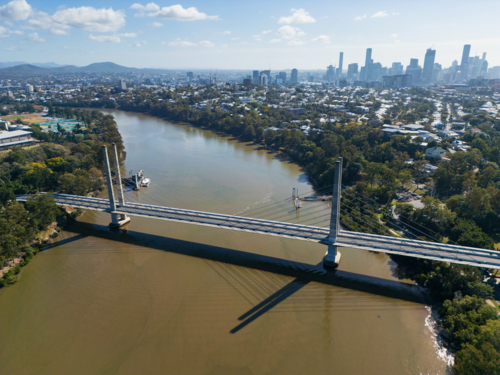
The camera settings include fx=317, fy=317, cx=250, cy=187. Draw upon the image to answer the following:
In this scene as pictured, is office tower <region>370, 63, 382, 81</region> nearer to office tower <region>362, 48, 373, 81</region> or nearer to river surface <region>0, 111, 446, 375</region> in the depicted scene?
office tower <region>362, 48, 373, 81</region>

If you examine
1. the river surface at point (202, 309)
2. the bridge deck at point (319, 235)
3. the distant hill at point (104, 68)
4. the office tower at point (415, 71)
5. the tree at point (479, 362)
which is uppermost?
the distant hill at point (104, 68)

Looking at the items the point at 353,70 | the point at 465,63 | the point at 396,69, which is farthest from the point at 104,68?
the point at 465,63

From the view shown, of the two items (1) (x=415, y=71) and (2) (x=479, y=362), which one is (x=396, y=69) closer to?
(1) (x=415, y=71)

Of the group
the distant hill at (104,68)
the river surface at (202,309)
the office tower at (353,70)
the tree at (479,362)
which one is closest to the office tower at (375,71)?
the office tower at (353,70)

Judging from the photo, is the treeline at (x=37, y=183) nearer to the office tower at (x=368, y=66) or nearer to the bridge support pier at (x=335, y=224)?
the bridge support pier at (x=335, y=224)

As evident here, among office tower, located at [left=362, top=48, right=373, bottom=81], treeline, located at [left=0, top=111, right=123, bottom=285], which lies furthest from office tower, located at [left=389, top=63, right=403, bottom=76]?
treeline, located at [left=0, top=111, right=123, bottom=285]

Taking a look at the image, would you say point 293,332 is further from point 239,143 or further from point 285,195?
point 239,143
